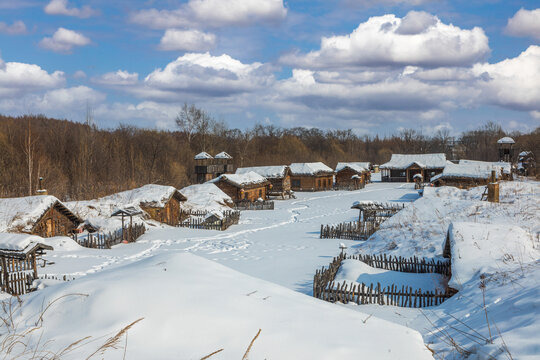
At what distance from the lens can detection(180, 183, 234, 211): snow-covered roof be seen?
34.0 m

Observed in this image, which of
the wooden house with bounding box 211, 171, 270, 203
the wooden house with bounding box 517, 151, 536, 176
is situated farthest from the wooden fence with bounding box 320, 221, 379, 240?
the wooden house with bounding box 517, 151, 536, 176

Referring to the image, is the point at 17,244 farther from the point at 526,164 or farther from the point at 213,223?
the point at 526,164

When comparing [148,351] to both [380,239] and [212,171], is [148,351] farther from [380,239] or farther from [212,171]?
[212,171]

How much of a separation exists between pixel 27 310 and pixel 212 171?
134 ft

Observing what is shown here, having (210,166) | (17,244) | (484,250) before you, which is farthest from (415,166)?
(17,244)

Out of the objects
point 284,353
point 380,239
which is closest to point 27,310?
point 284,353

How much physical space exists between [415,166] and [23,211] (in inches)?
2103

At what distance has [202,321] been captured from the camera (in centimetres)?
322

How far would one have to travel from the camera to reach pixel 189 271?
13.8 ft

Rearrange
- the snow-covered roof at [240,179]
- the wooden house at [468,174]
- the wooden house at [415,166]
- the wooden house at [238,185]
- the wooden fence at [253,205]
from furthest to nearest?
the wooden house at [415,166] < the wooden house at [238,185] < the snow-covered roof at [240,179] < the wooden house at [468,174] < the wooden fence at [253,205]

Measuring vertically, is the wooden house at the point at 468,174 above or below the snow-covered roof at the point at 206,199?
above

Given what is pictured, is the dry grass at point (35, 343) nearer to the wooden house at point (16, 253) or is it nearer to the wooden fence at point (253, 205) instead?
the wooden house at point (16, 253)

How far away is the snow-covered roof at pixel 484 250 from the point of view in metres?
8.99

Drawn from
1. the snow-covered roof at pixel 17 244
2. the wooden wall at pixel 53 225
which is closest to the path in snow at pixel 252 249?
the snow-covered roof at pixel 17 244
